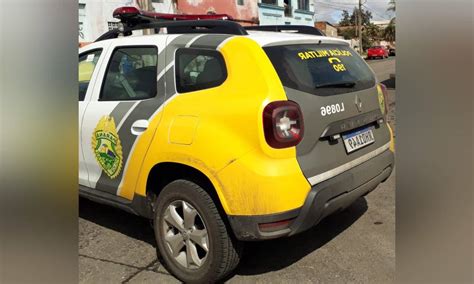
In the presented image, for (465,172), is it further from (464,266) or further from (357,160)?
(357,160)

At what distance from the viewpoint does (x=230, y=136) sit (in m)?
2.58

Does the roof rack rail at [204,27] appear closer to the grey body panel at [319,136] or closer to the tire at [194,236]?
the grey body panel at [319,136]

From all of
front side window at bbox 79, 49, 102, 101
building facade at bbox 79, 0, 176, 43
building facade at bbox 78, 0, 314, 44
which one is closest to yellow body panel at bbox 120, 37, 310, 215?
front side window at bbox 79, 49, 102, 101

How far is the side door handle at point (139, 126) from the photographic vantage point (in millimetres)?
3072

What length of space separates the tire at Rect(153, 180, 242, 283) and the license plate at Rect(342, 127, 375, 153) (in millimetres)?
1001

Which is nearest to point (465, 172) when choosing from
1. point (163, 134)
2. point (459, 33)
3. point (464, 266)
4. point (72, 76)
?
point (464, 266)

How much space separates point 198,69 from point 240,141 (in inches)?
27.7

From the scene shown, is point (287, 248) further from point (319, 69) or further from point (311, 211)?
point (319, 69)

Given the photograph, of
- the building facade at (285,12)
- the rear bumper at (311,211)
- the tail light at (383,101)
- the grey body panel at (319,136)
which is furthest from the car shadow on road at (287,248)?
the building facade at (285,12)

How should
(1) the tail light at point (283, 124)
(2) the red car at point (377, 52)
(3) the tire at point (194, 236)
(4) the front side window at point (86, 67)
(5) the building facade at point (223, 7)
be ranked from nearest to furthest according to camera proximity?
(1) the tail light at point (283, 124), (3) the tire at point (194, 236), (4) the front side window at point (86, 67), (5) the building facade at point (223, 7), (2) the red car at point (377, 52)

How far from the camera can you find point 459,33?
1404 millimetres

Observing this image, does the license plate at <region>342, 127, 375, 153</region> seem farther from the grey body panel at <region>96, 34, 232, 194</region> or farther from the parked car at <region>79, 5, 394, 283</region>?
the grey body panel at <region>96, 34, 232, 194</region>

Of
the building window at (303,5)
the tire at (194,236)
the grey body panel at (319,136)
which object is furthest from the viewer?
the building window at (303,5)

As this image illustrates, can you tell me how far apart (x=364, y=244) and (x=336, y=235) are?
263mm
